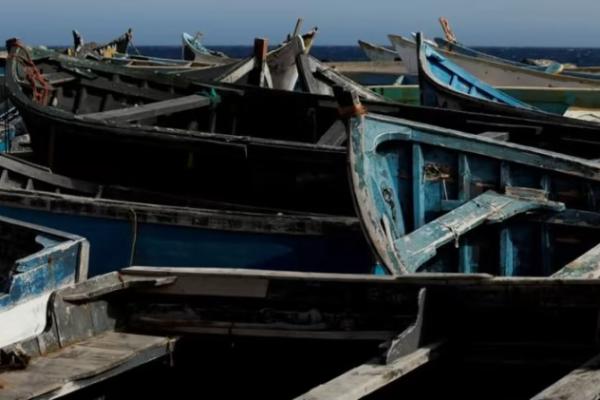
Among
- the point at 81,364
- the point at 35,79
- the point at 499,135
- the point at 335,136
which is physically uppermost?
the point at 35,79

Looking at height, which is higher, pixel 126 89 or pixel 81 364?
pixel 126 89

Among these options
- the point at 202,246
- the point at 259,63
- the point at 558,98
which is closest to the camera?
the point at 202,246

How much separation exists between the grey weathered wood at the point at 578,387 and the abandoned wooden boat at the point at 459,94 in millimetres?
5260

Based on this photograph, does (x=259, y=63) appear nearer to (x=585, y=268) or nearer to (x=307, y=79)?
(x=307, y=79)

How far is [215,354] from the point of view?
6.27m

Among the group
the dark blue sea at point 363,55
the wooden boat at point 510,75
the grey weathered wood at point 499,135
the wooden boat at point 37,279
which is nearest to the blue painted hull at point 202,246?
the wooden boat at point 37,279

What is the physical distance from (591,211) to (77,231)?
408 centimetres

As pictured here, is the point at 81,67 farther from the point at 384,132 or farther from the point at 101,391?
the point at 101,391

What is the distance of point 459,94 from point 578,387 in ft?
23.9

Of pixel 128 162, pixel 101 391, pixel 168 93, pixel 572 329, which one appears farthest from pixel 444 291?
pixel 168 93

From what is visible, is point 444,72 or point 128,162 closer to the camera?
point 128,162

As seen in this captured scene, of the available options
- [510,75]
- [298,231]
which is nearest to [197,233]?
[298,231]

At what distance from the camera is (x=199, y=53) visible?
74.0 ft

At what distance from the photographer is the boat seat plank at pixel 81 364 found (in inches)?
212
